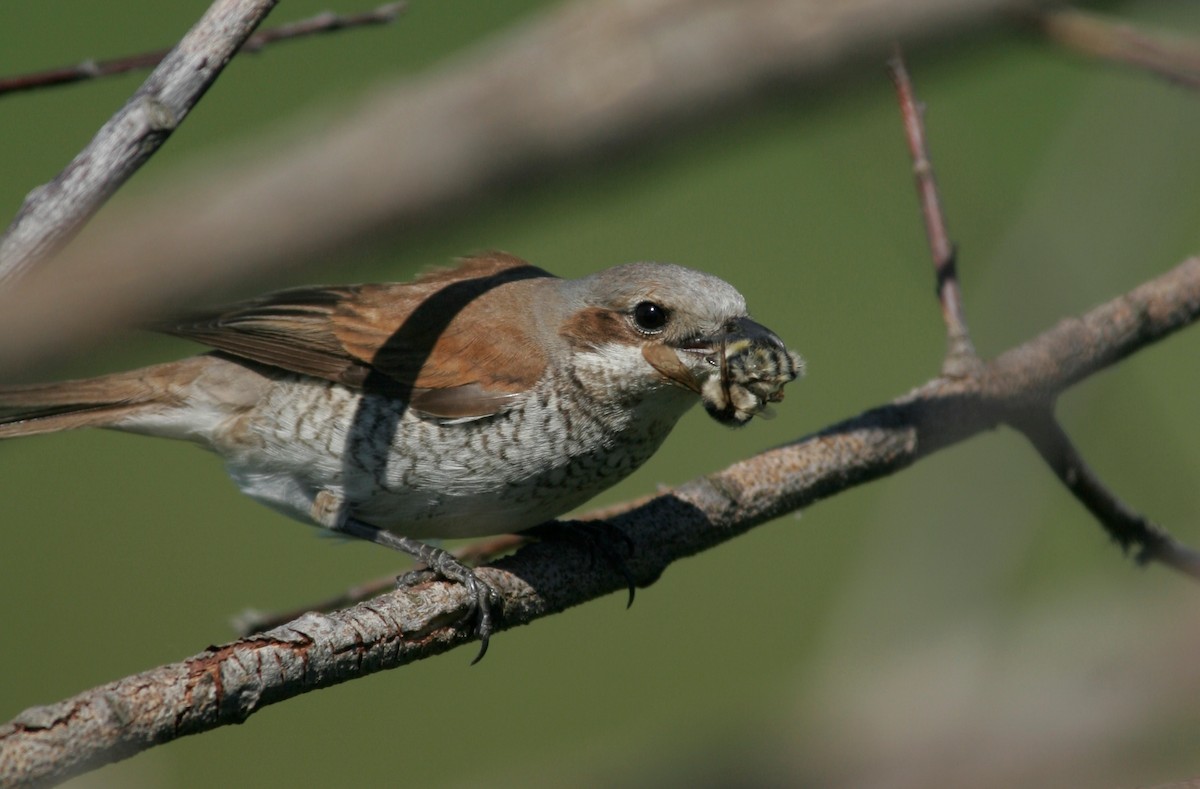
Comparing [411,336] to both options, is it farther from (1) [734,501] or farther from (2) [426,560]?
(1) [734,501]

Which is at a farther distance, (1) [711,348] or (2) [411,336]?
(2) [411,336]

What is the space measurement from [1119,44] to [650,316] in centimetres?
148

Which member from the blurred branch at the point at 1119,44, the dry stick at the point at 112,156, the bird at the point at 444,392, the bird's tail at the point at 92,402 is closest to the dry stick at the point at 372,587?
the bird at the point at 444,392

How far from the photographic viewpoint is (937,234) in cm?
360

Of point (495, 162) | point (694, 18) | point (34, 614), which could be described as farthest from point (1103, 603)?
point (34, 614)

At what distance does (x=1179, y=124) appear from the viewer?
365 cm

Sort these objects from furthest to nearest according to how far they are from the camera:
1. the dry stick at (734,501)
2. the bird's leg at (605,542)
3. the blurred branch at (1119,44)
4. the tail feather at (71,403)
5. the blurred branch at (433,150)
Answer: the tail feather at (71,403) < the bird's leg at (605,542) < the blurred branch at (1119,44) < the dry stick at (734,501) < the blurred branch at (433,150)

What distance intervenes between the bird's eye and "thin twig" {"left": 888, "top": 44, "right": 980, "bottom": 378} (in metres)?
0.83

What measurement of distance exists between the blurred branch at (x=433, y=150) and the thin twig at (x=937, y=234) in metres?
2.20

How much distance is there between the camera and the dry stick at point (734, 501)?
92.4 inches

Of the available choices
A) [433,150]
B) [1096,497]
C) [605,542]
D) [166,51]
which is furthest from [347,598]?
[433,150]

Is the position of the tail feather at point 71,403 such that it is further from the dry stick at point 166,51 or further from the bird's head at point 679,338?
the bird's head at point 679,338

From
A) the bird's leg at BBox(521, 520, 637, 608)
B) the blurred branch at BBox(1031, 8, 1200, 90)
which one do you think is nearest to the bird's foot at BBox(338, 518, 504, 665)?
the bird's leg at BBox(521, 520, 637, 608)

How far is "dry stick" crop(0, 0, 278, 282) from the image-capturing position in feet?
6.32
